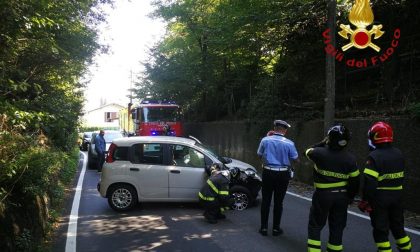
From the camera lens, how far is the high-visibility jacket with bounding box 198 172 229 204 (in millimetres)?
8969

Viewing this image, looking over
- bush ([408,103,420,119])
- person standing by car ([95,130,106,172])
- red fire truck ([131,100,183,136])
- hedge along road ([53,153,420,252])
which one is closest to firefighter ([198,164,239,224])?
hedge along road ([53,153,420,252])

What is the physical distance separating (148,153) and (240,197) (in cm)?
220

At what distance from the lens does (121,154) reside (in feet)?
33.7

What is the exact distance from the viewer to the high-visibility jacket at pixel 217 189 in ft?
29.4

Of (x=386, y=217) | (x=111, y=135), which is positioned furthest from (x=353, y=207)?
(x=111, y=135)

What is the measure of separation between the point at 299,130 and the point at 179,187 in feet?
21.9

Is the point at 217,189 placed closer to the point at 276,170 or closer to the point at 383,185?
the point at 276,170

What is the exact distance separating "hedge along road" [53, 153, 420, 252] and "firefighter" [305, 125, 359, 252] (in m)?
1.26

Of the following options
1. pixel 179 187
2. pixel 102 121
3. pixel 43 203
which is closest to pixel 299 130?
pixel 179 187

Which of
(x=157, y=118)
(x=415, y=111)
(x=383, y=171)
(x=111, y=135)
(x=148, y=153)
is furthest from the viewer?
(x=157, y=118)

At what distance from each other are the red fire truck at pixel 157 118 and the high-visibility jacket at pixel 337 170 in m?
18.9

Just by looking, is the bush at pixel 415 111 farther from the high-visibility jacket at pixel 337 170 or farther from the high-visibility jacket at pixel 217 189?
the high-visibility jacket at pixel 337 170

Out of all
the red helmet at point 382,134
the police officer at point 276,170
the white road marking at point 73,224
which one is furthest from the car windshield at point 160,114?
the red helmet at point 382,134

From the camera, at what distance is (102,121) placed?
109 m
